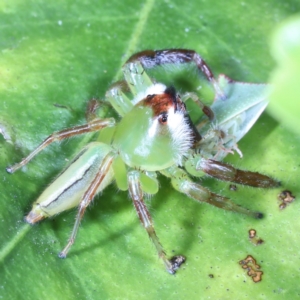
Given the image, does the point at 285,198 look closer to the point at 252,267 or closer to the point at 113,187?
the point at 252,267


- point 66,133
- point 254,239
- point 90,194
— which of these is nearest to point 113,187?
point 90,194

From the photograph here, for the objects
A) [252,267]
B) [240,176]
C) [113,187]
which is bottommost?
[113,187]

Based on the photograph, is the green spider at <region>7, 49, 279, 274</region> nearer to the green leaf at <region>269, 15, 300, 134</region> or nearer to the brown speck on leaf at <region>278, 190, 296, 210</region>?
the brown speck on leaf at <region>278, 190, 296, 210</region>

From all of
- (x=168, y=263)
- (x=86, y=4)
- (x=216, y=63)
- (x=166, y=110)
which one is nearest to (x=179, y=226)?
(x=168, y=263)

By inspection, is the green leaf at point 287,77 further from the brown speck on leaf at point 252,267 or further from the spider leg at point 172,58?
the spider leg at point 172,58

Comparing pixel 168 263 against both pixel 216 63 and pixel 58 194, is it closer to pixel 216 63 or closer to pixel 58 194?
pixel 58 194

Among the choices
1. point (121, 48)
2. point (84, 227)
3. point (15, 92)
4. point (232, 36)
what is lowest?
point (84, 227)

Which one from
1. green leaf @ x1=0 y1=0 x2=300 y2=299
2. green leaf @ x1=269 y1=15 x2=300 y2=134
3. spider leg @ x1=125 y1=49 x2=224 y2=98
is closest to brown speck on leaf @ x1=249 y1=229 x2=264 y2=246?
green leaf @ x1=0 y1=0 x2=300 y2=299
